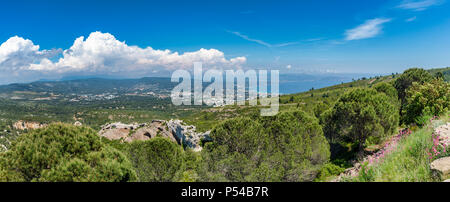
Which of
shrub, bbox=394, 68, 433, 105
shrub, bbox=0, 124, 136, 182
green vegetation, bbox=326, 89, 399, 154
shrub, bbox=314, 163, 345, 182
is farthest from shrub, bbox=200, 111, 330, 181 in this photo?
shrub, bbox=394, 68, 433, 105

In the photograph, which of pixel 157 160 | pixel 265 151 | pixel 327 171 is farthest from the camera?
pixel 327 171

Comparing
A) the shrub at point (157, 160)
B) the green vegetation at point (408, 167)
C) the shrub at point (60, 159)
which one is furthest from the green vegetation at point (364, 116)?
the shrub at point (60, 159)

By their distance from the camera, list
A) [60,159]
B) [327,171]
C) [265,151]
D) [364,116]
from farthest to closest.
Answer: [364,116], [327,171], [265,151], [60,159]

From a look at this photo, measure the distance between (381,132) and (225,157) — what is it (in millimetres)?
17706

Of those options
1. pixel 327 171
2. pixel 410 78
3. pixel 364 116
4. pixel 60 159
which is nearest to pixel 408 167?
pixel 60 159

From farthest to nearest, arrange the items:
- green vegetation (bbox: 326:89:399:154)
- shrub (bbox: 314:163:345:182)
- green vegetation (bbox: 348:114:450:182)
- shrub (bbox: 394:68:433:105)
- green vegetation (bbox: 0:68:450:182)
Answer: shrub (bbox: 394:68:433:105), green vegetation (bbox: 326:89:399:154), shrub (bbox: 314:163:345:182), green vegetation (bbox: 0:68:450:182), green vegetation (bbox: 348:114:450:182)

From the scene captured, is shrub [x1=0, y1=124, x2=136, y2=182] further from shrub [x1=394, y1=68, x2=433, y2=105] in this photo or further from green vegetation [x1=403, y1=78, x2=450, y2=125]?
shrub [x1=394, y1=68, x2=433, y2=105]

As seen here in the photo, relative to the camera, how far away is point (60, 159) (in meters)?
7.50

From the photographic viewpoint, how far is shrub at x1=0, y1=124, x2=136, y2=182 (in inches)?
280

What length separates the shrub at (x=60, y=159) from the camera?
280 inches

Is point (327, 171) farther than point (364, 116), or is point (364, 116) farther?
point (364, 116)

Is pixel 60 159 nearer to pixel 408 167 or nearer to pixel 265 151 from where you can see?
pixel 408 167
